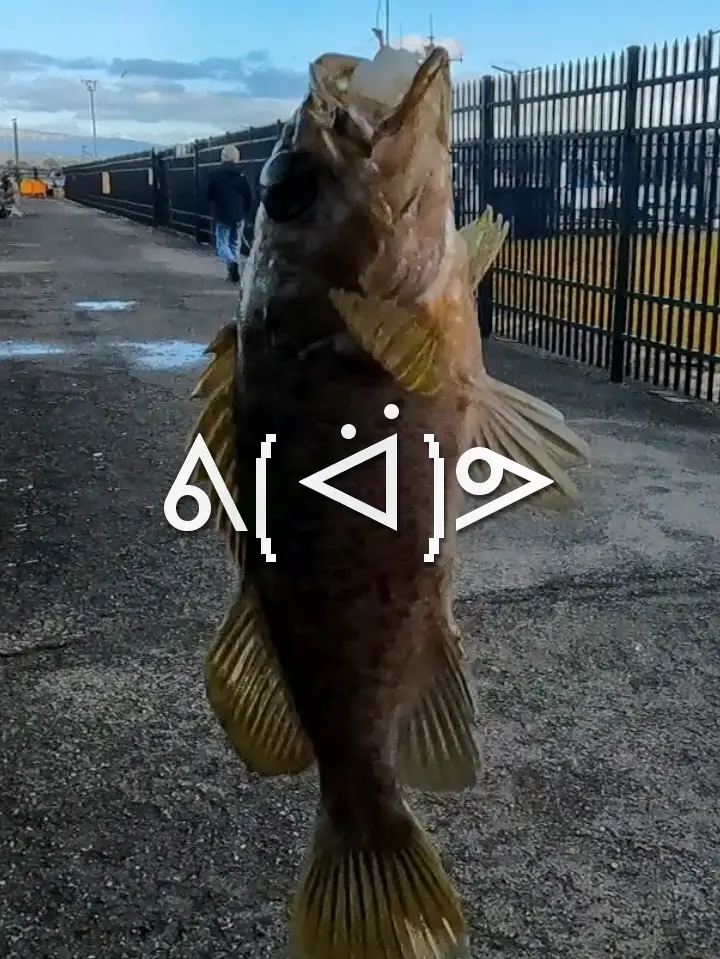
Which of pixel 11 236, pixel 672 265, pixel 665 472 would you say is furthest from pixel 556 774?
pixel 11 236

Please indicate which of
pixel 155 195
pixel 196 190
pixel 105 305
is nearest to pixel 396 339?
pixel 105 305

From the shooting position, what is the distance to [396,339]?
1.59 metres

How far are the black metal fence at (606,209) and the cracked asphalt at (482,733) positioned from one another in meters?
2.07

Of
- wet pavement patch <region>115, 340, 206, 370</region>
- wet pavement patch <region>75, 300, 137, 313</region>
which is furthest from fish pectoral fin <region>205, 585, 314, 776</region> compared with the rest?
wet pavement patch <region>75, 300, 137, 313</region>

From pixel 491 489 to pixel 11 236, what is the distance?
109 ft

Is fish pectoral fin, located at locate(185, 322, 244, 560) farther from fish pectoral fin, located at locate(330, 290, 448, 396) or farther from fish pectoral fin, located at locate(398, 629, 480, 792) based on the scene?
fish pectoral fin, located at locate(398, 629, 480, 792)

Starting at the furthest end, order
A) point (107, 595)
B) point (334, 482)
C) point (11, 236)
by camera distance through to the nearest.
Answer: point (11, 236) < point (107, 595) < point (334, 482)

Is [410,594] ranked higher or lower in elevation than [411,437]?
lower

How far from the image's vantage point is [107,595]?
5.61 meters

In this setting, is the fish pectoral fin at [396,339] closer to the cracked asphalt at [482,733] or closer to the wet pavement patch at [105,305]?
the cracked asphalt at [482,733]

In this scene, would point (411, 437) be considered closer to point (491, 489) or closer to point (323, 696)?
point (491, 489)

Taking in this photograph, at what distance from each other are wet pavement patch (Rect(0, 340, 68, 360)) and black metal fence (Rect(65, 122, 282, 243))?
136 inches

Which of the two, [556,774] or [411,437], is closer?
[411,437]

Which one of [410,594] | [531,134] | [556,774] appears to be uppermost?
[531,134]
